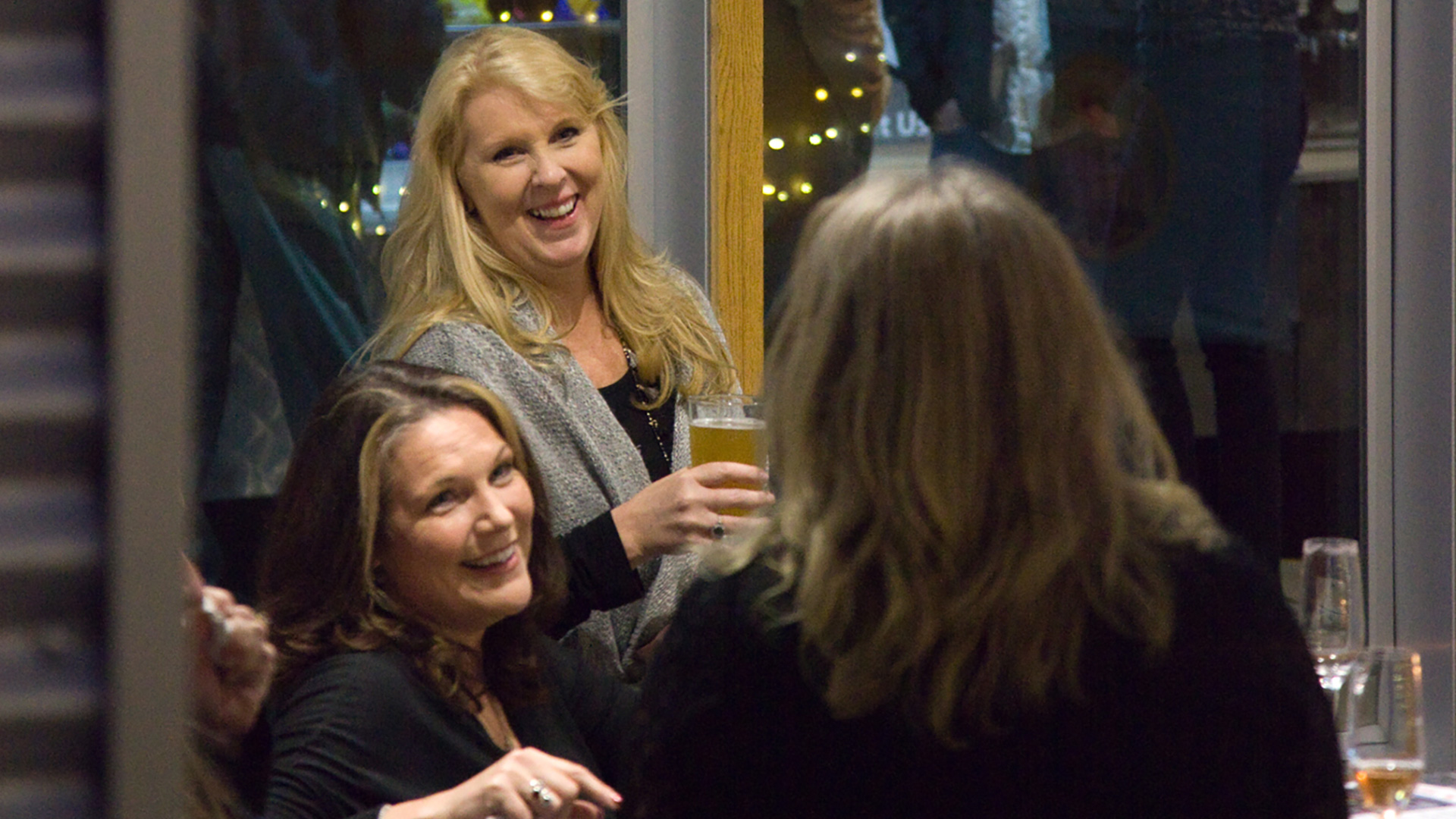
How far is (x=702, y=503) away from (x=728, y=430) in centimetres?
9

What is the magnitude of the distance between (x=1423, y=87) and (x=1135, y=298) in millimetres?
765

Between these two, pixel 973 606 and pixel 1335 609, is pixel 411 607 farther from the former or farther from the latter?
pixel 1335 609

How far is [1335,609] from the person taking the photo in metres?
1.95

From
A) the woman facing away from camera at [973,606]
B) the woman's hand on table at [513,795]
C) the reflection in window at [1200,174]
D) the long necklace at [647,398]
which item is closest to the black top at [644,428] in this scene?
the long necklace at [647,398]

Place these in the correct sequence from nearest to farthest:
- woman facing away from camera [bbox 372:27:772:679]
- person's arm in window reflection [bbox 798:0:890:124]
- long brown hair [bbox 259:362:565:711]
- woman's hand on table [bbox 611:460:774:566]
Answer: long brown hair [bbox 259:362:565:711]
woman's hand on table [bbox 611:460:774:566]
woman facing away from camera [bbox 372:27:772:679]
person's arm in window reflection [bbox 798:0:890:124]

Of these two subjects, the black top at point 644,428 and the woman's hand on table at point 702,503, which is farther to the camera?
the black top at point 644,428

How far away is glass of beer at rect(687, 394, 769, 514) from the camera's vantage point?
1.68m

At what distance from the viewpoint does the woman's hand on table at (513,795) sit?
1.33 m

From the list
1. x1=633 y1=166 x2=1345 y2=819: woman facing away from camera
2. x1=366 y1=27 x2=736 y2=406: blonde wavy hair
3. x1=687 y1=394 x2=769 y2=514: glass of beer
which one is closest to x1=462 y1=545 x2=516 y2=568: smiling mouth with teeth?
x1=687 y1=394 x2=769 y2=514: glass of beer

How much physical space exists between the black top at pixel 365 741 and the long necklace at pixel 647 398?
0.54 m

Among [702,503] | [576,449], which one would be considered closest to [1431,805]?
[702,503]

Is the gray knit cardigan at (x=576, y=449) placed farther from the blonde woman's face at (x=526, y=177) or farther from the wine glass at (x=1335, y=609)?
the wine glass at (x=1335, y=609)

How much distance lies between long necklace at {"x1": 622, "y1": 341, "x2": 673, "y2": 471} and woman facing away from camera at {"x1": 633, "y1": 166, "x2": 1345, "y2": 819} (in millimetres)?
962

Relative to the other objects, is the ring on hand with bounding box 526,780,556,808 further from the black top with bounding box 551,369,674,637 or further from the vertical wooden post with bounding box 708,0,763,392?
the vertical wooden post with bounding box 708,0,763,392
